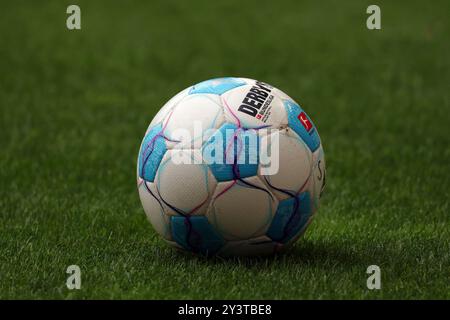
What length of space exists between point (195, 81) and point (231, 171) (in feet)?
21.4

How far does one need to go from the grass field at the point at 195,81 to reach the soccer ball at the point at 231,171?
0.23 meters

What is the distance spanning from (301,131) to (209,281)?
1.10 meters

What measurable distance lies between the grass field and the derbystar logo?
0.93 m

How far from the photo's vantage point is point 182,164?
522cm

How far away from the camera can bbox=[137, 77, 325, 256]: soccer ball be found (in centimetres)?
517

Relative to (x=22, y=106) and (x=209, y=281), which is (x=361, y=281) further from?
(x=22, y=106)

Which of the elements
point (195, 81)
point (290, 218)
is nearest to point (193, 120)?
point (290, 218)

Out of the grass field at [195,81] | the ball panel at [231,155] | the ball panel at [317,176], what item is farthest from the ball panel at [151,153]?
the ball panel at [317,176]

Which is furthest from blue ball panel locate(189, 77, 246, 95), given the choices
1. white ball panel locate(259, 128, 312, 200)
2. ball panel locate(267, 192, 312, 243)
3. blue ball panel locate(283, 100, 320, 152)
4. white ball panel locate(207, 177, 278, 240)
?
ball panel locate(267, 192, 312, 243)

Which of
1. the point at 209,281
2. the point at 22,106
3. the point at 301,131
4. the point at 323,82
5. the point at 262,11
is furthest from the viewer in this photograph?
the point at 262,11

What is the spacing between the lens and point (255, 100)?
538 centimetres

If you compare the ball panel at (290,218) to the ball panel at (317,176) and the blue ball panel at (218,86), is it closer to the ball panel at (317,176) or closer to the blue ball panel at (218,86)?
the ball panel at (317,176)

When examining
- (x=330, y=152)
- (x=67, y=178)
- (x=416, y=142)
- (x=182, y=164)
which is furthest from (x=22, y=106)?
(x=182, y=164)

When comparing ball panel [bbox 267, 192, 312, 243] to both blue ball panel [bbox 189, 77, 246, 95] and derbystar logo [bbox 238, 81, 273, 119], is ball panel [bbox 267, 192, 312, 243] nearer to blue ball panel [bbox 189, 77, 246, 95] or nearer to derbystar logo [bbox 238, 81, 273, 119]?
derbystar logo [bbox 238, 81, 273, 119]
